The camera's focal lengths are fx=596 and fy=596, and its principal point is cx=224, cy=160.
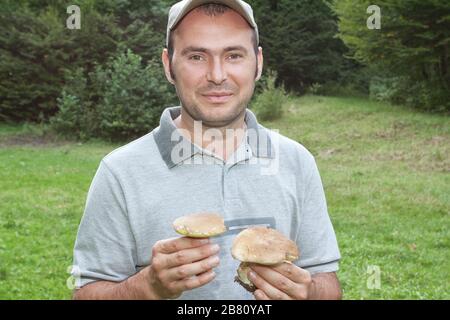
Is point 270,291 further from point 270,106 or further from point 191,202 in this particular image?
point 270,106

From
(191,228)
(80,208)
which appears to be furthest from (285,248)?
(80,208)

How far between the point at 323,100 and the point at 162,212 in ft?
63.9

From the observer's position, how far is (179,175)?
75.4 inches

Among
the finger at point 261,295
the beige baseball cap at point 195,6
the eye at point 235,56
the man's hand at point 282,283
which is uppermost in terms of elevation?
the beige baseball cap at point 195,6

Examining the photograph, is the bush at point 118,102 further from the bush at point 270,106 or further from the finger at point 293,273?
the finger at point 293,273

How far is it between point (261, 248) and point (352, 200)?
758 cm

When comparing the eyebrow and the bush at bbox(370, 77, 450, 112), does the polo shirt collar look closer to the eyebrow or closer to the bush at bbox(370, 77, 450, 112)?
the eyebrow

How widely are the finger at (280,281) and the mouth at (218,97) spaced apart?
0.56m

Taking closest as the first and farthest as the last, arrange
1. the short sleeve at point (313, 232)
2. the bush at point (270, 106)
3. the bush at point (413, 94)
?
1. the short sleeve at point (313, 232)
2. the bush at point (270, 106)
3. the bush at point (413, 94)

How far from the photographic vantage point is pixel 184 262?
1.63 metres

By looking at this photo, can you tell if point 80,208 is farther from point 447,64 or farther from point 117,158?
point 447,64

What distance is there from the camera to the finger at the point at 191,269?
1.62m

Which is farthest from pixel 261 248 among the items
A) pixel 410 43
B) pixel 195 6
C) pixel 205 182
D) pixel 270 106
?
pixel 410 43

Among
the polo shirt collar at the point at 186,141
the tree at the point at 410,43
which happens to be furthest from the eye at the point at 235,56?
the tree at the point at 410,43
